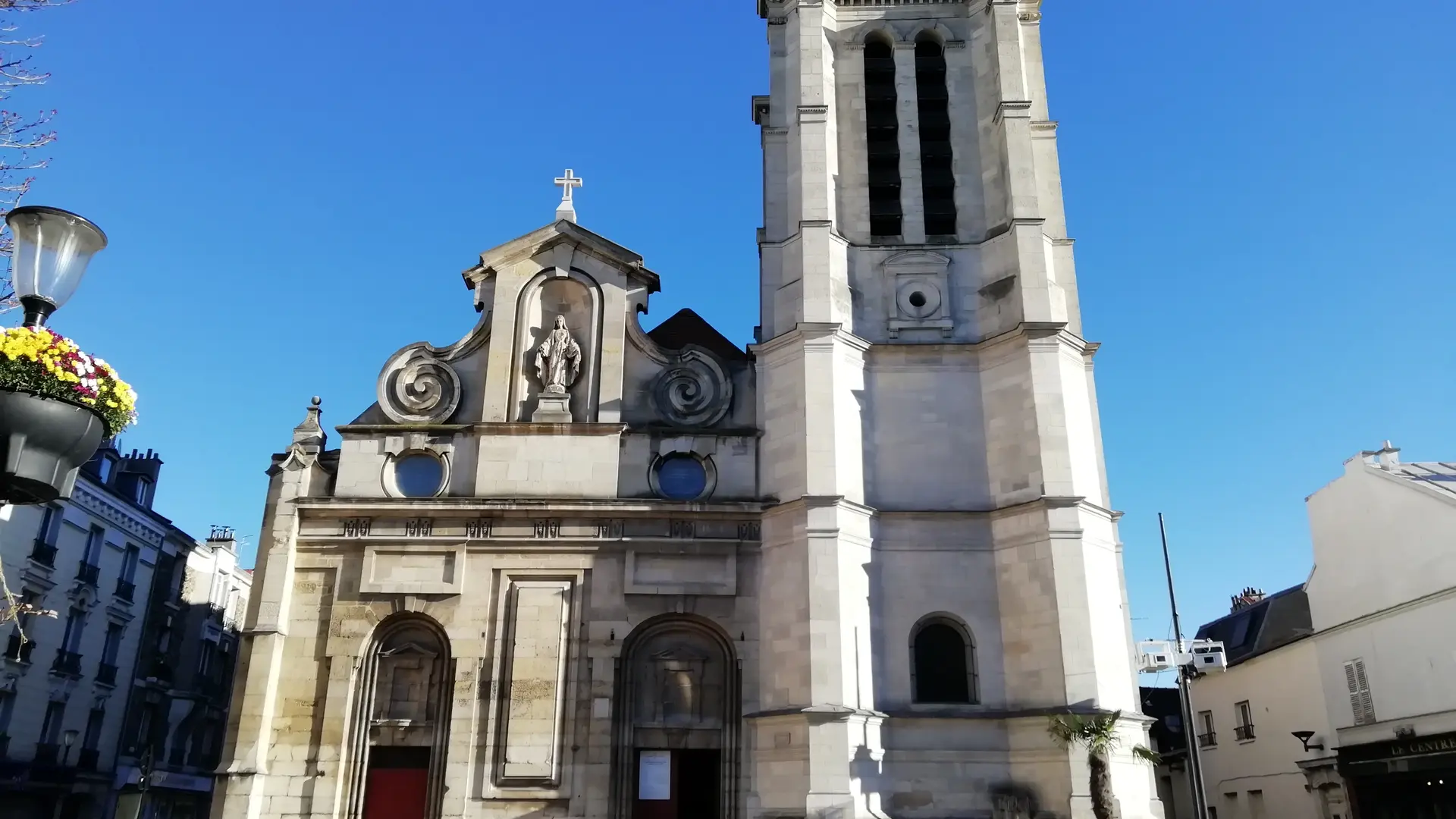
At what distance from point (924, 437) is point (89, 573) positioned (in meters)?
24.0

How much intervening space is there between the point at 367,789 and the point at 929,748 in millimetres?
9489

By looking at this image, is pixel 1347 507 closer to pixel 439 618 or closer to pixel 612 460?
pixel 612 460

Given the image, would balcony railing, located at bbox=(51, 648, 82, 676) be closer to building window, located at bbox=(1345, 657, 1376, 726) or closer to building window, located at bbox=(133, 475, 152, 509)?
building window, located at bbox=(133, 475, 152, 509)

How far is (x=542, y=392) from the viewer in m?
20.6

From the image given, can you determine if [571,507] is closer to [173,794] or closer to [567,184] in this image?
[567,184]

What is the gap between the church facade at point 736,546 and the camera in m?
17.6

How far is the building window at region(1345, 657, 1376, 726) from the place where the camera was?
24.4 metres

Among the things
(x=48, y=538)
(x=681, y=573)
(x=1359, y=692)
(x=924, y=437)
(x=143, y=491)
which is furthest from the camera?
(x=143, y=491)

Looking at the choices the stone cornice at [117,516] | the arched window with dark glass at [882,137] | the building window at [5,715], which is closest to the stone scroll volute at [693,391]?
the arched window with dark glass at [882,137]

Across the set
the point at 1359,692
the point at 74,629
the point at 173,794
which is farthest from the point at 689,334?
the point at 173,794

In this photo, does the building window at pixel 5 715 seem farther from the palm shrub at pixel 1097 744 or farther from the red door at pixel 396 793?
the palm shrub at pixel 1097 744

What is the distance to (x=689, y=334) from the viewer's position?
2498cm

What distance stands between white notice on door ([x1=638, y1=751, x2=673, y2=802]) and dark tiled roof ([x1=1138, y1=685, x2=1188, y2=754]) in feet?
71.1

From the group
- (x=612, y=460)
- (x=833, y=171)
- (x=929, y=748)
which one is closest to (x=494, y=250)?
(x=612, y=460)
